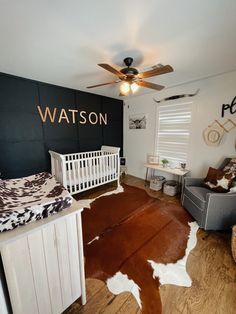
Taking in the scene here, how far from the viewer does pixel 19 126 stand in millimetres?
2744

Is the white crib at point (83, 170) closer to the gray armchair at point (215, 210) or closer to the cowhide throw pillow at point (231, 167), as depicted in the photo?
the gray armchair at point (215, 210)

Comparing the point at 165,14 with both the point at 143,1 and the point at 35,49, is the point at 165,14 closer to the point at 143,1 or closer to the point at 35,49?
the point at 143,1

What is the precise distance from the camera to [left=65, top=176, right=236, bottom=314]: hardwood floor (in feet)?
3.75

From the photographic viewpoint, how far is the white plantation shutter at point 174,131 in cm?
309

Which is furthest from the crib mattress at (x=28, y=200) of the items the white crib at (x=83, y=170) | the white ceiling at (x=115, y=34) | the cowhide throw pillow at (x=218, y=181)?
the cowhide throw pillow at (x=218, y=181)

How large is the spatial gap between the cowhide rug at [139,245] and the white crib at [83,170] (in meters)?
0.46

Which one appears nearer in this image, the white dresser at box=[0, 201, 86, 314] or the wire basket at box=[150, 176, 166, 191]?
the white dresser at box=[0, 201, 86, 314]

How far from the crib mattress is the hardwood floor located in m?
0.92

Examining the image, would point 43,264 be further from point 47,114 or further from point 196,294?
point 47,114

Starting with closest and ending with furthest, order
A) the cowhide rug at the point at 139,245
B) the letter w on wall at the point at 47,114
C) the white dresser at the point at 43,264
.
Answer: the white dresser at the point at 43,264 < the cowhide rug at the point at 139,245 < the letter w on wall at the point at 47,114

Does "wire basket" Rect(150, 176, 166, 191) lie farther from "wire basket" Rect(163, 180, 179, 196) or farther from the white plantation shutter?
the white plantation shutter

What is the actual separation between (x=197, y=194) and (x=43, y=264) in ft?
6.97

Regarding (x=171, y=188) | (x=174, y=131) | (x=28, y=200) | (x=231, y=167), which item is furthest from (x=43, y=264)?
(x=174, y=131)

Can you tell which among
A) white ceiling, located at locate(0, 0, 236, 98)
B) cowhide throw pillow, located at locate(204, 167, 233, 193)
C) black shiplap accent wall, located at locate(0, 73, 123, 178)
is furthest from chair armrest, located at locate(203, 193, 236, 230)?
black shiplap accent wall, located at locate(0, 73, 123, 178)
